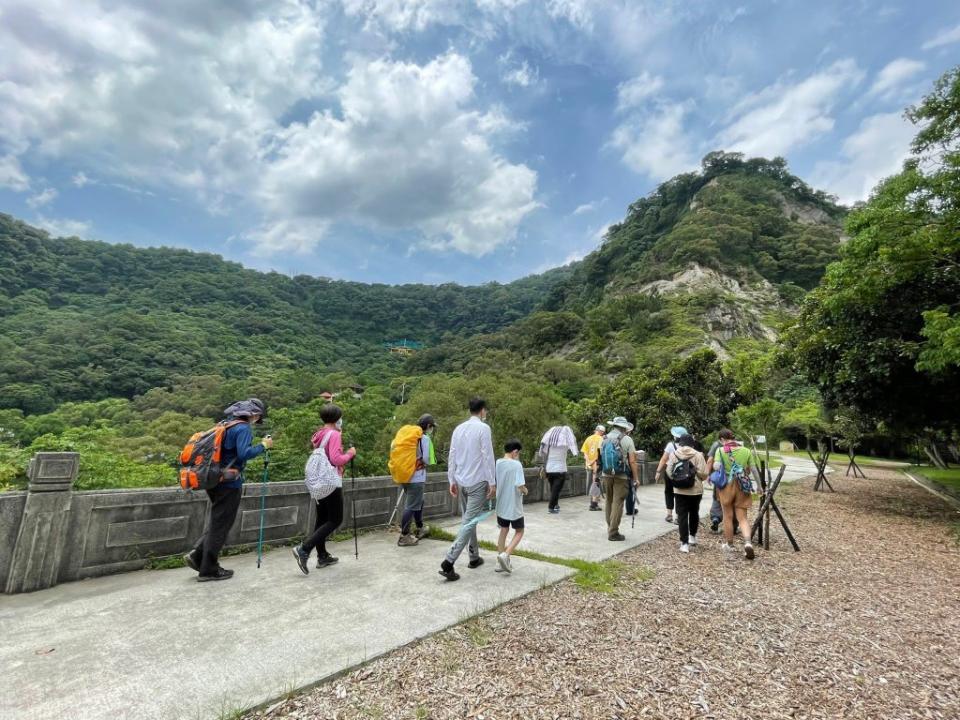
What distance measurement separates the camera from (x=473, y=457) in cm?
481

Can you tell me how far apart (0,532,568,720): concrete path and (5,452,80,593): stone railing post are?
0.53ft

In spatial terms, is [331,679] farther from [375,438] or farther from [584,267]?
[584,267]

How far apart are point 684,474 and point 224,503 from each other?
5.48m

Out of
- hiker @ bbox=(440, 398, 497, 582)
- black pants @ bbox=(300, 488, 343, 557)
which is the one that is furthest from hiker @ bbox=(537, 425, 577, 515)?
black pants @ bbox=(300, 488, 343, 557)

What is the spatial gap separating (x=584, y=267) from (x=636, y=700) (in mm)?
112192

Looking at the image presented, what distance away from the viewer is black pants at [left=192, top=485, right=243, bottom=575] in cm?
419

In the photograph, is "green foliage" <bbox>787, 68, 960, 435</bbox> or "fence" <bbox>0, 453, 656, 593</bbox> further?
"green foliage" <bbox>787, 68, 960, 435</bbox>

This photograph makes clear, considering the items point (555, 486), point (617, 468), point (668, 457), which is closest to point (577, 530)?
point (617, 468)

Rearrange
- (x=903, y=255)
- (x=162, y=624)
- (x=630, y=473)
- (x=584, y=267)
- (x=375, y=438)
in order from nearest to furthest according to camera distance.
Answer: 1. (x=162, y=624)
2. (x=630, y=473)
3. (x=903, y=255)
4. (x=375, y=438)
5. (x=584, y=267)

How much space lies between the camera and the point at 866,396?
10.5 meters

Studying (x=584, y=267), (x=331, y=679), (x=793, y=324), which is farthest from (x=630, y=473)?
(x=584, y=267)

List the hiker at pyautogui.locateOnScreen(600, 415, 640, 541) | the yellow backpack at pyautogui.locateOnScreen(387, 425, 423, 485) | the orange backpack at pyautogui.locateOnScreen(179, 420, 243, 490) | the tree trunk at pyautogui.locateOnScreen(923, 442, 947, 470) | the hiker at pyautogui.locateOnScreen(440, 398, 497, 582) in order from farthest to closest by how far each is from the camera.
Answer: the tree trunk at pyautogui.locateOnScreen(923, 442, 947, 470), the hiker at pyautogui.locateOnScreen(600, 415, 640, 541), the yellow backpack at pyautogui.locateOnScreen(387, 425, 423, 485), the hiker at pyautogui.locateOnScreen(440, 398, 497, 582), the orange backpack at pyautogui.locateOnScreen(179, 420, 243, 490)

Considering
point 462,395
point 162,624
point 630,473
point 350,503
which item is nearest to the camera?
point 162,624

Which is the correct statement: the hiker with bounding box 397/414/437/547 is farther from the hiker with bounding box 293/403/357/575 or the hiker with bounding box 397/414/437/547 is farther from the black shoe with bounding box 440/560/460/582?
the black shoe with bounding box 440/560/460/582
